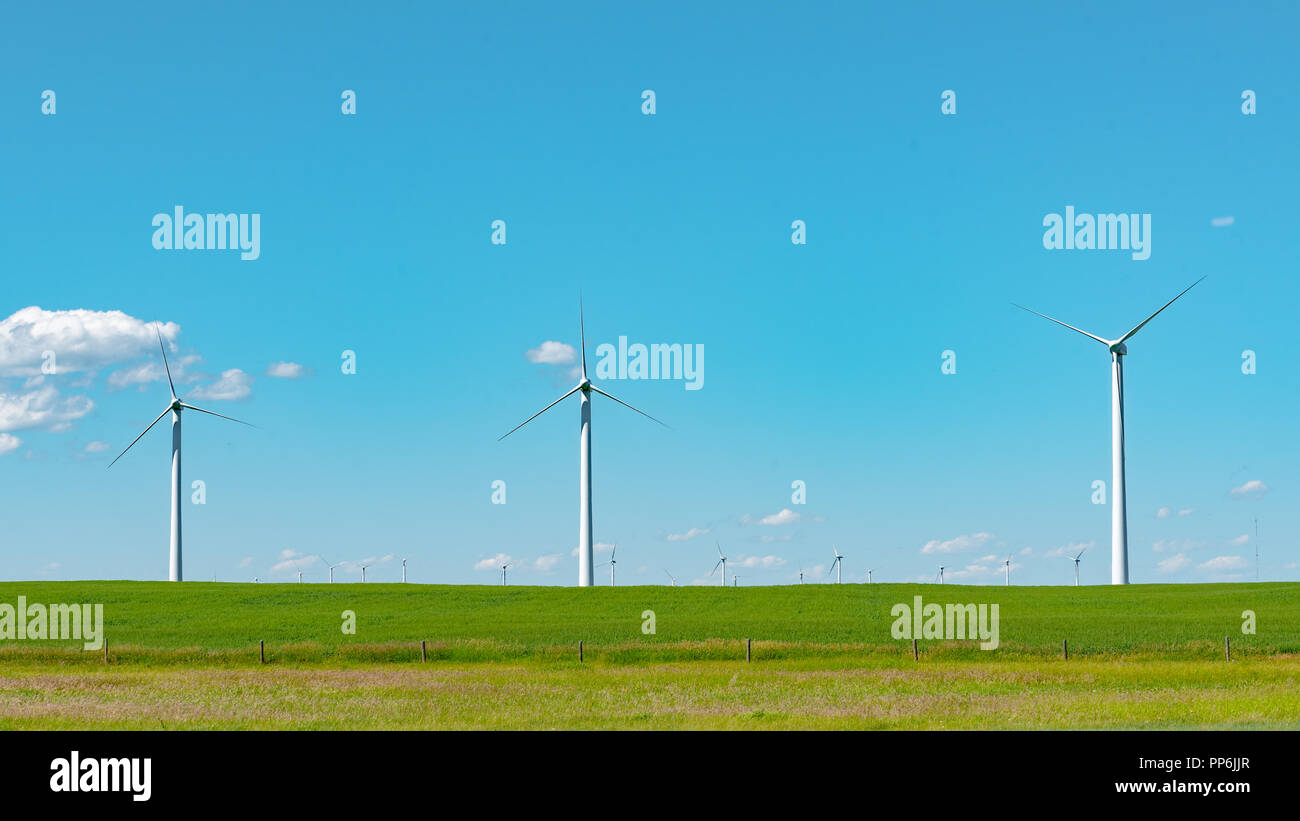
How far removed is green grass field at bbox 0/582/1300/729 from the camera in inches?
1341

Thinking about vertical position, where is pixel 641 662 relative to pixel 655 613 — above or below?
above

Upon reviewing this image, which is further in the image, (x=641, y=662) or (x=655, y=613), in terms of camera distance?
(x=655, y=613)

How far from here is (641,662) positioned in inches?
2196

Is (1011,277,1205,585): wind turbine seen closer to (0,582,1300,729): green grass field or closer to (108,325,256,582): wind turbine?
(0,582,1300,729): green grass field

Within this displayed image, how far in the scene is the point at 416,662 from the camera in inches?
2210

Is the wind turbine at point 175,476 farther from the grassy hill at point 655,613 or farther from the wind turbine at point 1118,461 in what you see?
the wind turbine at point 1118,461

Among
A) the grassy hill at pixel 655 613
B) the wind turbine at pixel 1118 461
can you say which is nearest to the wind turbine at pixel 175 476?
the grassy hill at pixel 655 613

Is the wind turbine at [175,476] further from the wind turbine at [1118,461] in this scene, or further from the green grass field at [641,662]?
the wind turbine at [1118,461]

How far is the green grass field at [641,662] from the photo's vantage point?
112 ft

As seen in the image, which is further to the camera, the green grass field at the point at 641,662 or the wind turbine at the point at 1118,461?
the wind turbine at the point at 1118,461
